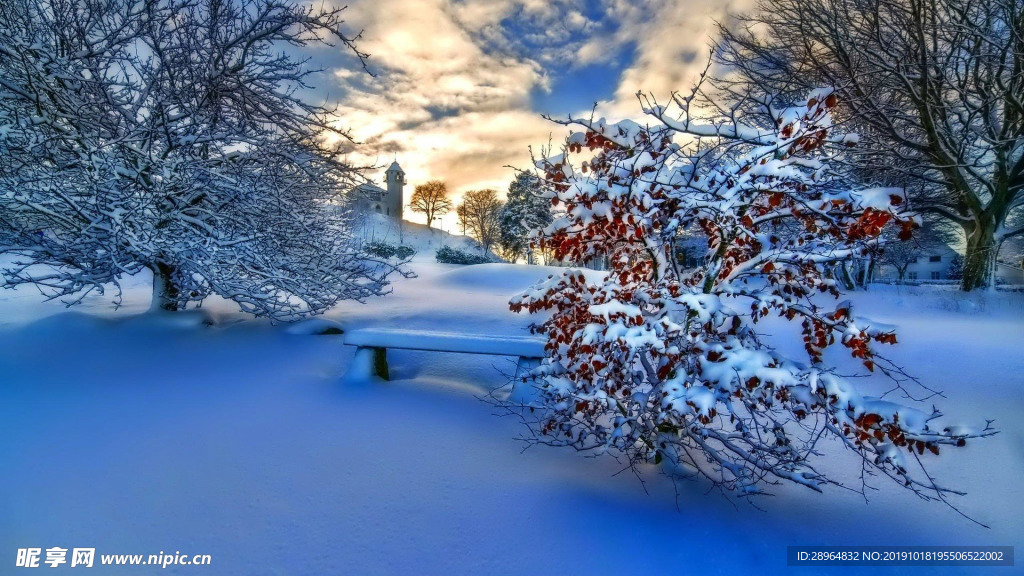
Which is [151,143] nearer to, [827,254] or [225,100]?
[225,100]

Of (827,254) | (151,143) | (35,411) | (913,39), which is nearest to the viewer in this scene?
(827,254)

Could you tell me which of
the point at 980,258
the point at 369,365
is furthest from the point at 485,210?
the point at 369,365

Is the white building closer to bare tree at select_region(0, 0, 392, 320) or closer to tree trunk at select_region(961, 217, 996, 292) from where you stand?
bare tree at select_region(0, 0, 392, 320)

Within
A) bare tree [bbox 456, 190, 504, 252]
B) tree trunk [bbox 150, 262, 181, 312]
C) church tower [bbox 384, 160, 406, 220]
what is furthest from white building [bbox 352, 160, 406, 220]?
tree trunk [bbox 150, 262, 181, 312]

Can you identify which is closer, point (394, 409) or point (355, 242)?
point (394, 409)

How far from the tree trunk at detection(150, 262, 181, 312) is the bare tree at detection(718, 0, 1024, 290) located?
919 cm

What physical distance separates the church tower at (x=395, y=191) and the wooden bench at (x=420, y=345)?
53.7 metres

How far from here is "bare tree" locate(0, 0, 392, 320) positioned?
4.93m

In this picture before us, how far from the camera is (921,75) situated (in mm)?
7699

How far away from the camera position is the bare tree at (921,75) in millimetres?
7219

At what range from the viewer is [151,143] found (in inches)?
217

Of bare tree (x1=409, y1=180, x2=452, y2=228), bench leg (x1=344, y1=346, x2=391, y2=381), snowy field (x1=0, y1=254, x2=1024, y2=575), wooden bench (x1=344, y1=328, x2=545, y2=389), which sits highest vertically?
bare tree (x1=409, y1=180, x2=452, y2=228)

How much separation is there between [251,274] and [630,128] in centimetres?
498

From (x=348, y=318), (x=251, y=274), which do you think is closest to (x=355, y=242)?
(x=348, y=318)
